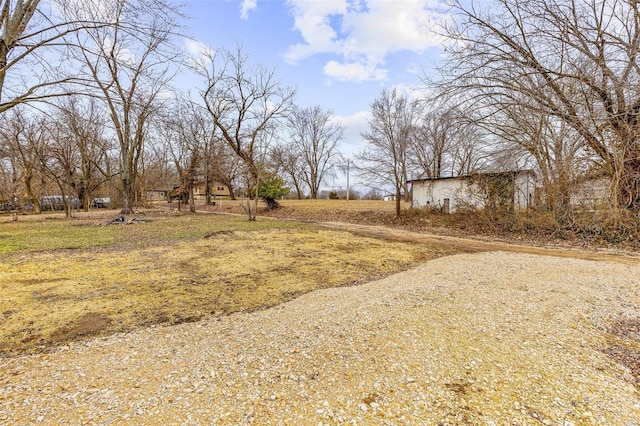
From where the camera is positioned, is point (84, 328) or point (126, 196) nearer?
point (84, 328)

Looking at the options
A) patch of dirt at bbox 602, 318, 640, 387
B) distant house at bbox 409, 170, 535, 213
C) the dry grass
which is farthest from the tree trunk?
patch of dirt at bbox 602, 318, 640, 387

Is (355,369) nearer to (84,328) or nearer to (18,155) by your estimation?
(84,328)

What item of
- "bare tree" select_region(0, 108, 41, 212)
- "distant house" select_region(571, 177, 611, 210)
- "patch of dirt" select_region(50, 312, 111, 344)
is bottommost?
"patch of dirt" select_region(50, 312, 111, 344)

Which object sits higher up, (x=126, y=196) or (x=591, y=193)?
(x=126, y=196)

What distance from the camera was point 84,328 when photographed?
10.7 feet

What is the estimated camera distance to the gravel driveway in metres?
1.97

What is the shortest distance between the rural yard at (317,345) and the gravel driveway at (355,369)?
14mm

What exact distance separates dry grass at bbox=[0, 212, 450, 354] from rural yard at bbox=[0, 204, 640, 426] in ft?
0.14

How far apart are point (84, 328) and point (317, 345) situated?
269 centimetres

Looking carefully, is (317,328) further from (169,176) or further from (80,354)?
(169,176)

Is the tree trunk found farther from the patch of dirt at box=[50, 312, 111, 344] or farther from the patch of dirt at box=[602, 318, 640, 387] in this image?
the patch of dirt at box=[602, 318, 640, 387]

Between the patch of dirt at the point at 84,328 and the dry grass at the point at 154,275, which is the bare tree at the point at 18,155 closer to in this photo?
the dry grass at the point at 154,275

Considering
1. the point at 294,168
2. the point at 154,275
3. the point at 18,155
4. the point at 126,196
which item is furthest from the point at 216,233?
the point at 294,168

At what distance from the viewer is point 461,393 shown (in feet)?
7.14
